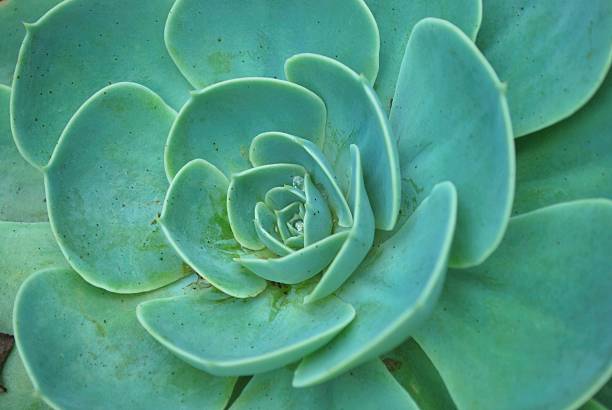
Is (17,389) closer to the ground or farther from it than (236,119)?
closer to the ground

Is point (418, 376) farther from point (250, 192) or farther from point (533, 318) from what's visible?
point (250, 192)

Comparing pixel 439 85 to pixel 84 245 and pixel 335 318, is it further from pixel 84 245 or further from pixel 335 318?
pixel 84 245

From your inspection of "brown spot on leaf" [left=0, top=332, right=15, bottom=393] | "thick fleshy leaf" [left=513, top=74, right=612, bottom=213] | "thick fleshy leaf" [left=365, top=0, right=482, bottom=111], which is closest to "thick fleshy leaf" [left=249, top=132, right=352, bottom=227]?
"thick fleshy leaf" [left=365, top=0, right=482, bottom=111]

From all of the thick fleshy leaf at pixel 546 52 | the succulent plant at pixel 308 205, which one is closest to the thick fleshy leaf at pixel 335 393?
the succulent plant at pixel 308 205

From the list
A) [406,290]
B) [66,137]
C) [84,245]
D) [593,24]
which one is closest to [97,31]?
[66,137]

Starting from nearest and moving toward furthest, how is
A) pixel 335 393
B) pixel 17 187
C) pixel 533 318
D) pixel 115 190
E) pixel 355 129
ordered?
1. pixel 533 318
2. pixel 335 393
3. pixel 355 129
4. pixel 115 190
5. pixel 17 187

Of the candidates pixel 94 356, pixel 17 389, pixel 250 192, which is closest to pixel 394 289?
pixel 250 192

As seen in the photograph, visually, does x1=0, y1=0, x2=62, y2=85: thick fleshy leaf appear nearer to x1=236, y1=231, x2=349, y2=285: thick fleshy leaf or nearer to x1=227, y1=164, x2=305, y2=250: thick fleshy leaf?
x1=227, y1=164, x2=305, y2=250: thick fleshy leaf
